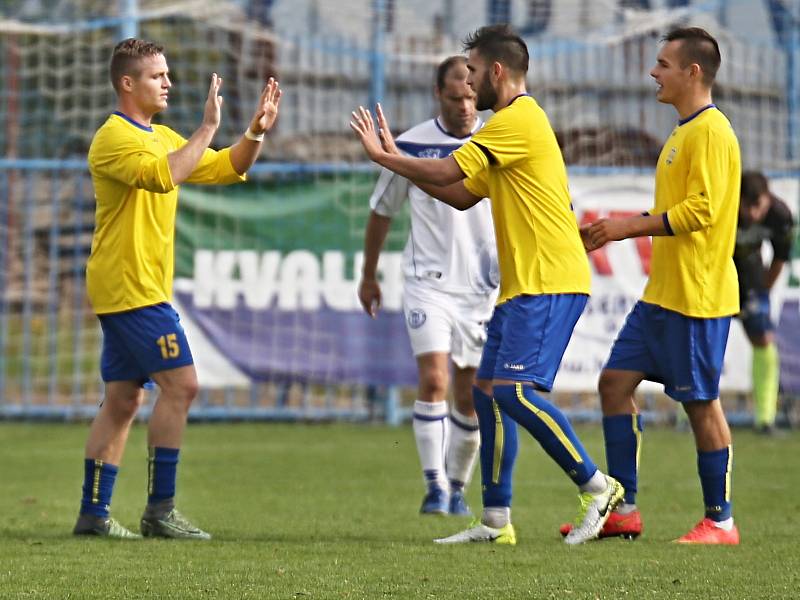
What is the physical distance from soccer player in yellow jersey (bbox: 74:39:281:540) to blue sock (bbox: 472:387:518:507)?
1.24m

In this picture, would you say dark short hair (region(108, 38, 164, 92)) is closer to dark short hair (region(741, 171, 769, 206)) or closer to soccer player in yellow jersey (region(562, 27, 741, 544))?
soccer player in yellow jersey (region(562, 27, 741, 544))

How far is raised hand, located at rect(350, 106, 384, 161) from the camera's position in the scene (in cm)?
646

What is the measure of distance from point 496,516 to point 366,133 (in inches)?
66.3

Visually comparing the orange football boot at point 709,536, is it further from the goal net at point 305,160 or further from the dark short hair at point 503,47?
the goal net at point 305,160

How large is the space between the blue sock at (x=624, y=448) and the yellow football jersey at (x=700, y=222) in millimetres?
557

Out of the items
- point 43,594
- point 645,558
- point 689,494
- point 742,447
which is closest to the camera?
point 43,594

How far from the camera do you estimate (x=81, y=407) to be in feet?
46.2

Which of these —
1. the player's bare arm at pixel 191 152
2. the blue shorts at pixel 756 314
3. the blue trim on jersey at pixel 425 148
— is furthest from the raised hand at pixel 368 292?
the blue shorts at pixel 756 314

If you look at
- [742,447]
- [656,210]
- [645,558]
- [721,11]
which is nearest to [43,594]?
[645,558]

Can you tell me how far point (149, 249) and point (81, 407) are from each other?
290 inches

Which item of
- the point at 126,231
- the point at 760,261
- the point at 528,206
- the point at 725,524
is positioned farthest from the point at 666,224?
the point at 760,261

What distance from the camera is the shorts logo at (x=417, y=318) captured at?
8.34m

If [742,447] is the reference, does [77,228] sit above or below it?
above

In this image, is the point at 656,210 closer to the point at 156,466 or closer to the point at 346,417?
the point at 156,466
